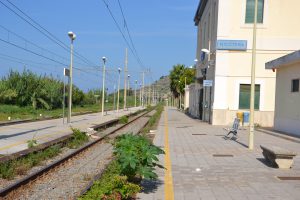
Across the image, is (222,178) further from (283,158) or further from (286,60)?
(286,60)

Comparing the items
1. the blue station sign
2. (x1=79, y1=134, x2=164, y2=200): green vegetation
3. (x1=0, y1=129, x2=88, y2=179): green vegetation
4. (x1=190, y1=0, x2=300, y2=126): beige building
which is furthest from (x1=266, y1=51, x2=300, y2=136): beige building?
(x1=79, y1=134, x2=164, y2=200): green vegetation

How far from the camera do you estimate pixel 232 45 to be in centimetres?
2962

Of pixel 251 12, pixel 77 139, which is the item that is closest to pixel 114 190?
pixel 77 139

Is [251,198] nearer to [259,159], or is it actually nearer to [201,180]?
[201,180]

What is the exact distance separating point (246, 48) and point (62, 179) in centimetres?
2187

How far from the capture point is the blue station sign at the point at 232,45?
29.6 m

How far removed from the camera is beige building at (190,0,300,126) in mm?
29672

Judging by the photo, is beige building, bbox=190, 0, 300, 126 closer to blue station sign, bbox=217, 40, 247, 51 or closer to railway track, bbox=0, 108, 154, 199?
blue station sign, bbox=217, 40, 247, 51

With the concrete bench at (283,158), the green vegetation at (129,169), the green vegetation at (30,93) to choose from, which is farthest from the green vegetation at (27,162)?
the green vegetation at (30,93)

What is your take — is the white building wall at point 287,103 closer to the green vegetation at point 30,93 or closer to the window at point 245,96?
the window at point 245,96

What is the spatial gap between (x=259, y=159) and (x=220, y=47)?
17.7m

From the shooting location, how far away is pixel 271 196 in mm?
7809

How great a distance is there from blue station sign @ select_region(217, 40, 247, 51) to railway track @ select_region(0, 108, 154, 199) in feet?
54.1

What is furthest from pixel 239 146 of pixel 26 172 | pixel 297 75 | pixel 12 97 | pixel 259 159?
pixel 12 97
